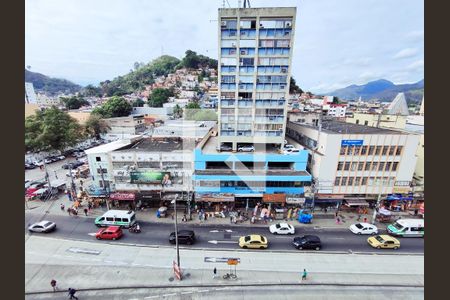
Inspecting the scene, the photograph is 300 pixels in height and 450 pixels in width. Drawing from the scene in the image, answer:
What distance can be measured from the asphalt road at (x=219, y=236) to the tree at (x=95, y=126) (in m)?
38.7

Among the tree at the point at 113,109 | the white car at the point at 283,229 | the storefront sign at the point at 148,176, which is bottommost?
the white car at the point at 283,229

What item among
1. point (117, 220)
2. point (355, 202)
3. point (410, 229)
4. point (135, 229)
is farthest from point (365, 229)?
point (117, 220)

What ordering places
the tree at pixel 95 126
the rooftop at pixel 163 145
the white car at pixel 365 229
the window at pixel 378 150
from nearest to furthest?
the white car at pixel 365 229
the window at pixel 378 150
the rooftop at pixel 163 145
the tree at pixel 95 126

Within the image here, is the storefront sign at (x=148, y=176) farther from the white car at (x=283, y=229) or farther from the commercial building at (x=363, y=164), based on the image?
the commercial building at (x=363, y=164)

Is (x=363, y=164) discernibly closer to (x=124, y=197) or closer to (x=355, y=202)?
(x=355, y=202)

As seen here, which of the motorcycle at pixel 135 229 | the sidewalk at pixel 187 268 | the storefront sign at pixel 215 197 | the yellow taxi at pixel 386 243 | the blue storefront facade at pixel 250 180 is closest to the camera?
the sidewalk at pixel 187 268

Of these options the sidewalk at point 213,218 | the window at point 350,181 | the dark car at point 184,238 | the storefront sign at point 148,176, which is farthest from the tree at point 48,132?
the window at point 350,181

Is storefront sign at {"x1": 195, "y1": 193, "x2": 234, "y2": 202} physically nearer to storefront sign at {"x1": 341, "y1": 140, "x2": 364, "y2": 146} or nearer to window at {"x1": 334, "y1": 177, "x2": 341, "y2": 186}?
window at {"x1": 334, "y1": 177, "x2": 341, "y2": 186}

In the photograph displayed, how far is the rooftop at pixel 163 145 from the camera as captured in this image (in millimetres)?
34531

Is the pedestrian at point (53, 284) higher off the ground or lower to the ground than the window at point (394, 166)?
lower

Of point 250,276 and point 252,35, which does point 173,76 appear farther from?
point 250,276

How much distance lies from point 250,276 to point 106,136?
2596 inches

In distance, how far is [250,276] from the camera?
65.9 ft

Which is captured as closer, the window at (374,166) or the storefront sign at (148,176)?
the window at (374,166)
